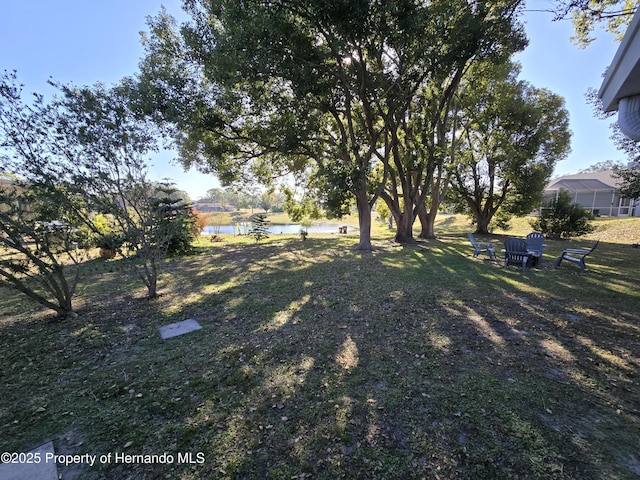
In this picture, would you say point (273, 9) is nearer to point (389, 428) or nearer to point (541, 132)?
point (389, 428)

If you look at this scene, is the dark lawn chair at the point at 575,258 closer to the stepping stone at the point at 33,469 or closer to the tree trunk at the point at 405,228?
the tree trunk at the point at 405,228

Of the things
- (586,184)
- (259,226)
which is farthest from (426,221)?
(586,184)

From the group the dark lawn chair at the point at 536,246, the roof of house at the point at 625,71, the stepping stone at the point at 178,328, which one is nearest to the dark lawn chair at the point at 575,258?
the dark lawn chair at the point at 536,246

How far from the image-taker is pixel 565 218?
13.2 meters

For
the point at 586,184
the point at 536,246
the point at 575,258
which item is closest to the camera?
the point at 575,258

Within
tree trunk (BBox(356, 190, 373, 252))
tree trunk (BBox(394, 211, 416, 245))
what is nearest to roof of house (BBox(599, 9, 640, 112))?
tree trunk (BBox(356, 190, 373, 252))

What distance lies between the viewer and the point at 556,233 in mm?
13672

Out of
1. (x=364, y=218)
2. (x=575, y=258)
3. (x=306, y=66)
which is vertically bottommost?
(x=575, y=258)

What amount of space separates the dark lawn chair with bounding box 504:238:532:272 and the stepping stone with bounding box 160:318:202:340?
7420 millimetres

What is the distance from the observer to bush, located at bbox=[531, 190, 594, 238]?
42.8 ft

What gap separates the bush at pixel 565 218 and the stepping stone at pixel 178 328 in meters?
16.8

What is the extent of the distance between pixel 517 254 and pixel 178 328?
782 centimetres

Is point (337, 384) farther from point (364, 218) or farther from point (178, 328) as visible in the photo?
point (364, 218)

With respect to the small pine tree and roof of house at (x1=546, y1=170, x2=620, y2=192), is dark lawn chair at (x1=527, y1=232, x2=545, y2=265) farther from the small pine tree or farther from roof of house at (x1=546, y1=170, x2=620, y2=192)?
roof of house at (x1=546, y1=170, x2=620, y2=192)
